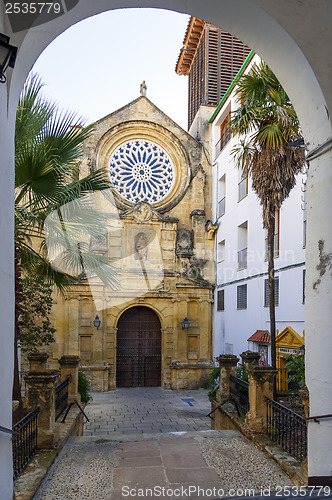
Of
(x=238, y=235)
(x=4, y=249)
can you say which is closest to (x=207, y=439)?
(x=4, y=249)

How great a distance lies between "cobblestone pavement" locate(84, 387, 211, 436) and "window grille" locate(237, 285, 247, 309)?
147 inches

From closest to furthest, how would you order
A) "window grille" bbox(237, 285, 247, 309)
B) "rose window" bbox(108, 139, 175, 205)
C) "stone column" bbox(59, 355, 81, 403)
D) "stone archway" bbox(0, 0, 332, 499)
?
"stone archway" bbox(0, 0, 332, 499) < "stone column" bbox(59, 355, 81, 403) < "window grille" bbox(237, 285, 247, 309) < "rose window" bbox(108, 139, 175, 205)

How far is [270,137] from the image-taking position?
361 inches

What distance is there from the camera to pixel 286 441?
6.28m

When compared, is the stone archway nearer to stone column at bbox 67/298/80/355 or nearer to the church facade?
the church facade

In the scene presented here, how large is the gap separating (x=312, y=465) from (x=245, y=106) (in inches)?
307

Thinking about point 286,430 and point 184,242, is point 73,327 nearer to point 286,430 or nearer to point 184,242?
point 184,242

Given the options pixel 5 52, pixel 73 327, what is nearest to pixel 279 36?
pixel 5 52

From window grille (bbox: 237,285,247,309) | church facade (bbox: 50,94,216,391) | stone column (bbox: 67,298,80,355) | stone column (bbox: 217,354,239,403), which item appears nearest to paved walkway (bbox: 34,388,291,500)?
stone column (bbox: 217,354,239,403)

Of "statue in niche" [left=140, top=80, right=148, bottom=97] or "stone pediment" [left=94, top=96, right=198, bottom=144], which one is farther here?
"statue in niche" [left=140, top=80, right=148, bottom=97]

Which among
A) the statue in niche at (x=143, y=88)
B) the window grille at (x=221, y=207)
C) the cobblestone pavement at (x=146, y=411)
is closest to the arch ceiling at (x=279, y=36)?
the cobblestone pavement at (x=146, y=411)

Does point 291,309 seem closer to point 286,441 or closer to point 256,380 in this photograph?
point 256,380

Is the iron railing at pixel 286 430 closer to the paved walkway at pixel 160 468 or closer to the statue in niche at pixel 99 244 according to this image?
the paved walkway at pixel 160 468

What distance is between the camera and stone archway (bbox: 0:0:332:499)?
2850 mm
